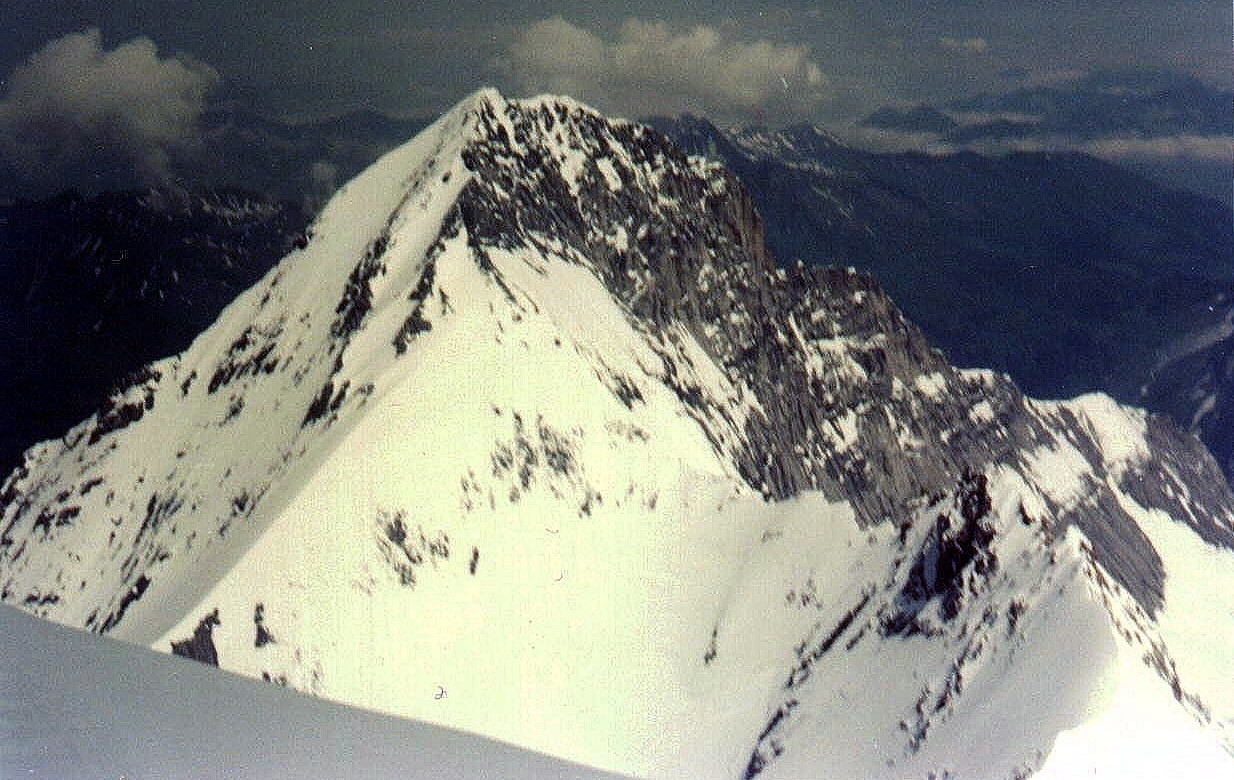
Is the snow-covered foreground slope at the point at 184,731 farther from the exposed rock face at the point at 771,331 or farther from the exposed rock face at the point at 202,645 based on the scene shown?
the exposed rock face at the point at 771,331

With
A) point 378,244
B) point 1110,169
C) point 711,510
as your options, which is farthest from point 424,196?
point 1110,169

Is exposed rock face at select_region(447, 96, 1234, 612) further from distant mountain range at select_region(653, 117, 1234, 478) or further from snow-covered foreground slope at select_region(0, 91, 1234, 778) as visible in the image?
distant mountain range at select_region(653, 117, 1234, 478)

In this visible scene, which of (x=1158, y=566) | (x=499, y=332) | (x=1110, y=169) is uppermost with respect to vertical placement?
(x=1110, y=169)

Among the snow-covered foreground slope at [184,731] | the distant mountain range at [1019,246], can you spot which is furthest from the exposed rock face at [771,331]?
the snow-covered foreground slope at [184,731]

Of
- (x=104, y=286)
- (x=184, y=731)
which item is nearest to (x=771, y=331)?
(x=104, y=286)

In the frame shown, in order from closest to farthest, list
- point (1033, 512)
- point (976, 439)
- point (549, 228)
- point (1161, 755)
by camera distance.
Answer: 1. point (1161, 755)
2. point (1033, 512)
3. point (549, 228)
4. point (976, 439)

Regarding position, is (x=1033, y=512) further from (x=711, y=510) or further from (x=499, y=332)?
(x=499, y=332)

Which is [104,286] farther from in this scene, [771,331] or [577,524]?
[577,524]
